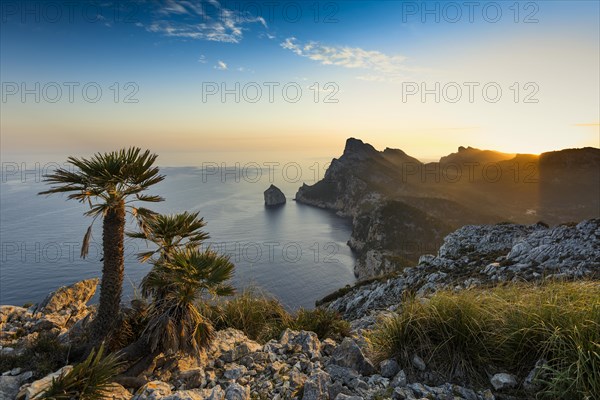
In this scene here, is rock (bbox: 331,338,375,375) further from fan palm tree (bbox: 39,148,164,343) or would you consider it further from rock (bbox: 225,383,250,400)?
fan palm tree (bbox: 39,148,164,343)

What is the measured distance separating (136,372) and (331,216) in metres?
193

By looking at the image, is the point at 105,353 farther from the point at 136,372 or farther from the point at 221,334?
the point at 221,334

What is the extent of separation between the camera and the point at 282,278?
3201 inches

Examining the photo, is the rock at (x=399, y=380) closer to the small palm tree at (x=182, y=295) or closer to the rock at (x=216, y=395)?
the rock at (x=216, y=395)

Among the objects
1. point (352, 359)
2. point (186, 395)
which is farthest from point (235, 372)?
point (352, 359)

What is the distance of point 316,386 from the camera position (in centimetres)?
472

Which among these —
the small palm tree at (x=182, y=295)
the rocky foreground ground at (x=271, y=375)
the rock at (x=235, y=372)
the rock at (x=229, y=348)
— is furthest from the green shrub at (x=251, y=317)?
the rock at (x=235, y=372)

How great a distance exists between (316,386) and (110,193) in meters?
5.74

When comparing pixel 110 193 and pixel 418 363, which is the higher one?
pixel 110 193

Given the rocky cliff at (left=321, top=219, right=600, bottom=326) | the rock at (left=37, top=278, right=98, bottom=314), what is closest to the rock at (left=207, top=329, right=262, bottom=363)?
the rocky cliff at (left=321, top=219, right=600, bottom=326)

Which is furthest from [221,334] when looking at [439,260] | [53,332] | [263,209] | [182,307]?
[263,209]

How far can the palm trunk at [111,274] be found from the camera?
22.7ft

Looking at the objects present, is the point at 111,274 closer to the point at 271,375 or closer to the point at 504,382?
the point at 271,375

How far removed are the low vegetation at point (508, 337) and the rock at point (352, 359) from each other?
1.32ft
